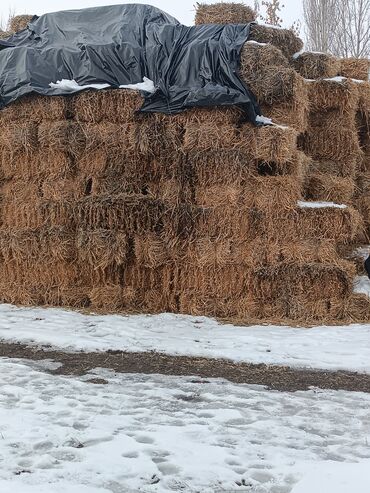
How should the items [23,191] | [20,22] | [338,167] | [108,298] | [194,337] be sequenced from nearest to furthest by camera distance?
[194,337] → [108,298] → [23,191] → [338,167] → [20,22]

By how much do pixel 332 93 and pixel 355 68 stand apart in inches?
49.3

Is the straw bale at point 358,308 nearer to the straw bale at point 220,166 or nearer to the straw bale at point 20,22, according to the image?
the straw bale at point 220,166

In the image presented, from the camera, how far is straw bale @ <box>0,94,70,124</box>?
8484mm

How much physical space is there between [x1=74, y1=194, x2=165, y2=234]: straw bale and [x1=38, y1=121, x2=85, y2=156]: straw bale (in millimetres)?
805

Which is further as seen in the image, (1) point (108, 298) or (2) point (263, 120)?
(1) point (108, 298)

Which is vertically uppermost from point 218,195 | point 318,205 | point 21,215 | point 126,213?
point 218,195

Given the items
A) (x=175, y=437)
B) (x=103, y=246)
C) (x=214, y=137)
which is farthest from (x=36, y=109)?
(x=175, y=437)

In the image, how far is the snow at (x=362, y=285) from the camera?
26.8ft

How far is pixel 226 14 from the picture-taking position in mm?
9391

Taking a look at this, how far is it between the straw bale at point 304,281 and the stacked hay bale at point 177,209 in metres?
0.01

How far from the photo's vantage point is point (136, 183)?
8375 millimetres

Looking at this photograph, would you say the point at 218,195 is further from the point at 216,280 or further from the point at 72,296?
the point at 72,296

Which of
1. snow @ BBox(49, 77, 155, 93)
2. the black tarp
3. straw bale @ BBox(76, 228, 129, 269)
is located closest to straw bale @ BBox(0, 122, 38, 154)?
the black tarp

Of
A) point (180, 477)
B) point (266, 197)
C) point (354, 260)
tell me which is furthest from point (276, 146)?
point (180, 477)
